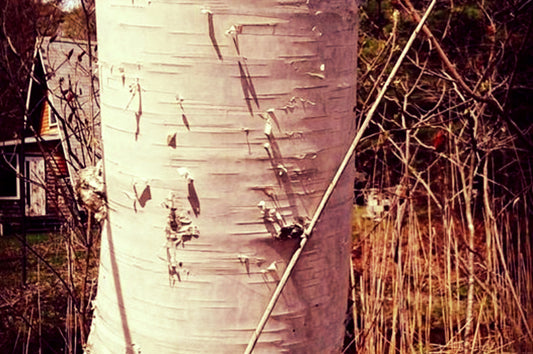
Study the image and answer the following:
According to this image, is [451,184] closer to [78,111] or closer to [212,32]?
[78,111]

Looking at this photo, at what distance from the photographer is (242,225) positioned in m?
0.52

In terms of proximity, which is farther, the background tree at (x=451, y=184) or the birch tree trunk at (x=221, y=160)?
the background tree at (x=451, y=184)

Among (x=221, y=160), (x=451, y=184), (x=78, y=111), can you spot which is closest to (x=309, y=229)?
(x=221, y=160)

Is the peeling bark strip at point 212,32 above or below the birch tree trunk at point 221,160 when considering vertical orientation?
above

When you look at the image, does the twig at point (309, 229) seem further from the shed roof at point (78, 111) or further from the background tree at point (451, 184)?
the background tree at point (451, 184)

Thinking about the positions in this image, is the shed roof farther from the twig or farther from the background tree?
the background tree

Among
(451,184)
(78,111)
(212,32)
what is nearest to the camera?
(212,32)

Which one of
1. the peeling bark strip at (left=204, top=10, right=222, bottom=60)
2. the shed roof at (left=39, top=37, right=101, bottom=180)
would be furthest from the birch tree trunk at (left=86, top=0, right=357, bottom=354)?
the shed roof at (left=39, top=37, right=101, bottom=180)

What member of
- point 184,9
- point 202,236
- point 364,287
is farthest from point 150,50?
point 364,287

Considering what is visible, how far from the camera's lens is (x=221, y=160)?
0.51m

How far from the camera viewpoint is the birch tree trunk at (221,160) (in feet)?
1.65

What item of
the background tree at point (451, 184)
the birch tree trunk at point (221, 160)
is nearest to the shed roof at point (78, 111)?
the birch tree trunk at point (221, 160)

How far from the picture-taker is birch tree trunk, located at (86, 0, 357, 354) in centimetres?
50

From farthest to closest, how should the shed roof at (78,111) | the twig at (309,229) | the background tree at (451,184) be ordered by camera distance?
the background tree at (451,184) < the shed roof at (78,111) < the twig at (309,229)
